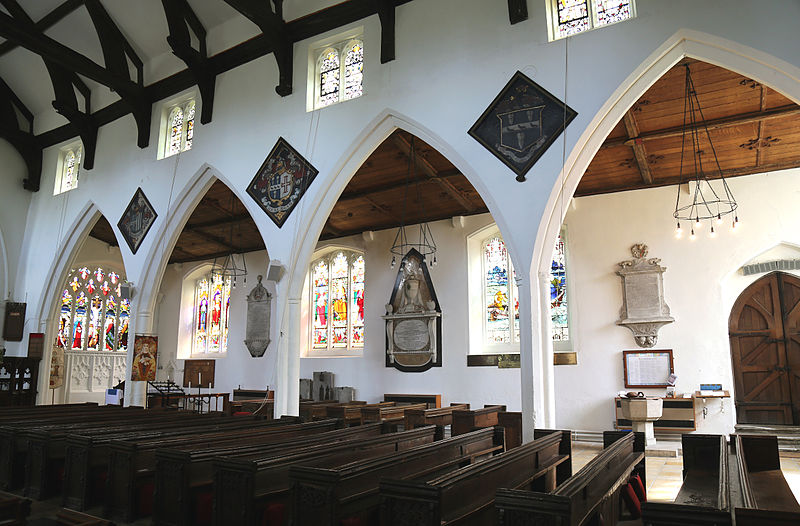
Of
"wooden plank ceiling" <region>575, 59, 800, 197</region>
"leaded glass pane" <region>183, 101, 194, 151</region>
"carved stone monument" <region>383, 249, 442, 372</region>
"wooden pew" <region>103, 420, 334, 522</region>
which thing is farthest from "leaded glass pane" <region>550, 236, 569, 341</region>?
"wooden pew" <region>103, 420, 334, 522</region>

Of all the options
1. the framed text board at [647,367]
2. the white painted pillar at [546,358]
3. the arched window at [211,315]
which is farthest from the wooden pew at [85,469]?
the arched window at [211,315]

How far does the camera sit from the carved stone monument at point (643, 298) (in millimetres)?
9000

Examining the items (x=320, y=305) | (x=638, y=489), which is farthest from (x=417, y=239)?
(x=638, y=489)

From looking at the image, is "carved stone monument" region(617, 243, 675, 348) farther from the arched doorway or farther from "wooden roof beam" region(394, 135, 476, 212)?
"wooden roof beam" region(394, 135, 476, 212)

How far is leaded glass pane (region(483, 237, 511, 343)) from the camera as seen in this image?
10.6 metres

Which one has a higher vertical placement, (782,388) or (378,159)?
(378,159)

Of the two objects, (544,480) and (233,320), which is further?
(233,320)

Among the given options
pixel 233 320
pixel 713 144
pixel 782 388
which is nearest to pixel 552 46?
pixel 713 144

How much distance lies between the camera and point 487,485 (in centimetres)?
303

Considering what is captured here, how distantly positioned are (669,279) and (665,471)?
332cm

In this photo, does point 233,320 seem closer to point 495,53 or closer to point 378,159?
point 378,159

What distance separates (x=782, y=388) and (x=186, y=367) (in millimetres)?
12503

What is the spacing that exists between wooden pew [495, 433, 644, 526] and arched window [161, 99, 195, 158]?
29.3 feet

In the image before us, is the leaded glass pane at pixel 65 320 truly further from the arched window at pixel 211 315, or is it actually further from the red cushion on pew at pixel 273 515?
the red cushion on pew at pixel 273 515
